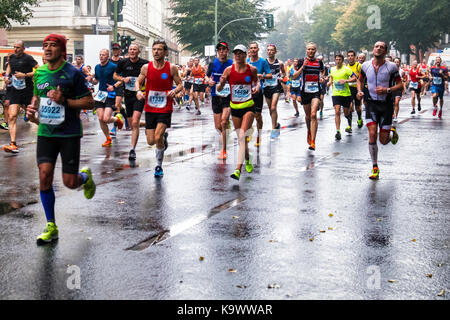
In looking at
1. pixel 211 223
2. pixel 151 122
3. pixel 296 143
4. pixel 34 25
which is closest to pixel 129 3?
pixel 34 25

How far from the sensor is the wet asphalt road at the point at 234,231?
16.4ft

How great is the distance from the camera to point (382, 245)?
20.5 feet

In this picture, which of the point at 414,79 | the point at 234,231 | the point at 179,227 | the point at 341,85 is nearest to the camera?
the point at 234,231

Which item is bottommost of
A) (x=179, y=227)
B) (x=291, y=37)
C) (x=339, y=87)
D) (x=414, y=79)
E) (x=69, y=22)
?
(x=179, y=227)

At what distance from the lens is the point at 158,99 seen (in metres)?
10.4

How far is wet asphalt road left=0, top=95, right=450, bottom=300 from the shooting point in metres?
5.00

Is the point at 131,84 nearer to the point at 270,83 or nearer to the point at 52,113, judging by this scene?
the point at 270,83

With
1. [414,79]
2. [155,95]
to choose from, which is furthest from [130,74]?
[414,79]

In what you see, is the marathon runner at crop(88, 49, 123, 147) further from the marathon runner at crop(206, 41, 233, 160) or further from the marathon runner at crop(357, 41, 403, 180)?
the marathon runner at crop(357, 41, 403, 180)

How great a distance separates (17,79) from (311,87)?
5.62m

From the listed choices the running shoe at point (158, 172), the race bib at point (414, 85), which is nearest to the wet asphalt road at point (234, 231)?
the running shoe at point (158, 172)

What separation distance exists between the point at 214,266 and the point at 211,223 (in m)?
1.67
